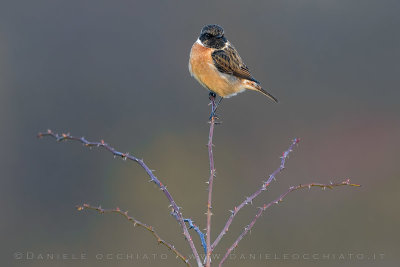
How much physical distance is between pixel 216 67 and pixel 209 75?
11 cm

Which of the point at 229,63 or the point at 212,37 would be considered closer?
the point at 212,37

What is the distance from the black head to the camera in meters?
4.99

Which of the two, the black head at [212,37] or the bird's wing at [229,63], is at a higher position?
the black head at [212,37]

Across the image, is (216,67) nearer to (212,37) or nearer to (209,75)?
(209,75)

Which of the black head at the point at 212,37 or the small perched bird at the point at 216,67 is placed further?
the small perched bird at the point at 216,67

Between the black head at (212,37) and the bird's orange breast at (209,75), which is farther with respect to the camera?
the bird's orange breast at (209,75)

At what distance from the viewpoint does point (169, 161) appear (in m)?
15.1

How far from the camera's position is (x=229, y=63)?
5312mm

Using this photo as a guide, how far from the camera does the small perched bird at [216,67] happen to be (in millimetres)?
5188

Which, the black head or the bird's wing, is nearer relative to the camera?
the black head

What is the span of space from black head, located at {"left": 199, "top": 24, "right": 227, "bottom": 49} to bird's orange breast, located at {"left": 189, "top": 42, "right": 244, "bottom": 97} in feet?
0.20

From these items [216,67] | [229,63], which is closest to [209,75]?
[216,67]

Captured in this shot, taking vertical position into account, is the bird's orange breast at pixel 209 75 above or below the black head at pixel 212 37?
below

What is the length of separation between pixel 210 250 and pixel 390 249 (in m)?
10.3
